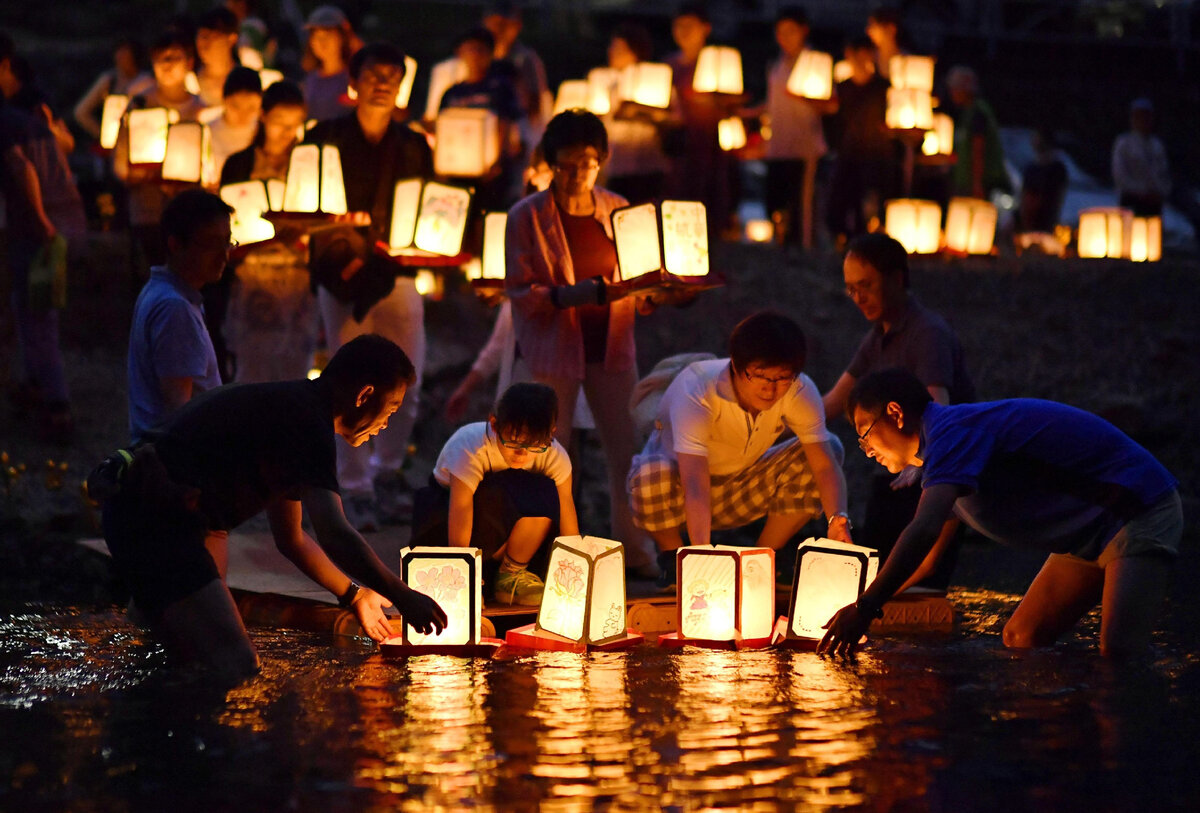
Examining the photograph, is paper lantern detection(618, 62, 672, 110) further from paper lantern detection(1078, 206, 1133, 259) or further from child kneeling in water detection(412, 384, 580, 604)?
child kneeling in water detection(412, 384, 580, 604)

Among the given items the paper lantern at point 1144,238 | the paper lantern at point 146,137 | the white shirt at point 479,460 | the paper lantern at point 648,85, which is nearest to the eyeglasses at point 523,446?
the white shirt at point 479,460

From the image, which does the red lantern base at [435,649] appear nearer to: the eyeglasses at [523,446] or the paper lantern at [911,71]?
the eyeglasses at [523,446]

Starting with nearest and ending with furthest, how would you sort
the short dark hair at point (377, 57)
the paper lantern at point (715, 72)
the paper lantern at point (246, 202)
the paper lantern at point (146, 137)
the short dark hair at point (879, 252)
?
the short dark hair at point (879, 252) < the short dark hair at point (377, 57) < the paper lantern at point (246, 202) < the paper lantern at point (146, 137) < the paper lantern at point (715, 72)

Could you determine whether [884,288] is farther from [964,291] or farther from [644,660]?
[964,291]

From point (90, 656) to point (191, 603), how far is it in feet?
2.34

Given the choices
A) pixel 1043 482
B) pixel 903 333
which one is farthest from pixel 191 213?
pixel 1043 482

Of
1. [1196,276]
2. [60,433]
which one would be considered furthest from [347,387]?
[1196,276]

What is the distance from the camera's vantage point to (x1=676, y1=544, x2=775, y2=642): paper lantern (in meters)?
5.38

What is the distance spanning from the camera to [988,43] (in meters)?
20.5

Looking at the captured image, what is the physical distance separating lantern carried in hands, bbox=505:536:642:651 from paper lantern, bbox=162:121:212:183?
409 cm

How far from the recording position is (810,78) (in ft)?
38.1

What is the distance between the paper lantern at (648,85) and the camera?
10.8 metres

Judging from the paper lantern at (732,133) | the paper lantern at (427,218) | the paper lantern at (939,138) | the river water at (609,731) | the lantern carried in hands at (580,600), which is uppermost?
the paper lantern at (732,133)

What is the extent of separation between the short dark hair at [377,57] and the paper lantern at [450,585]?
3187 mm
